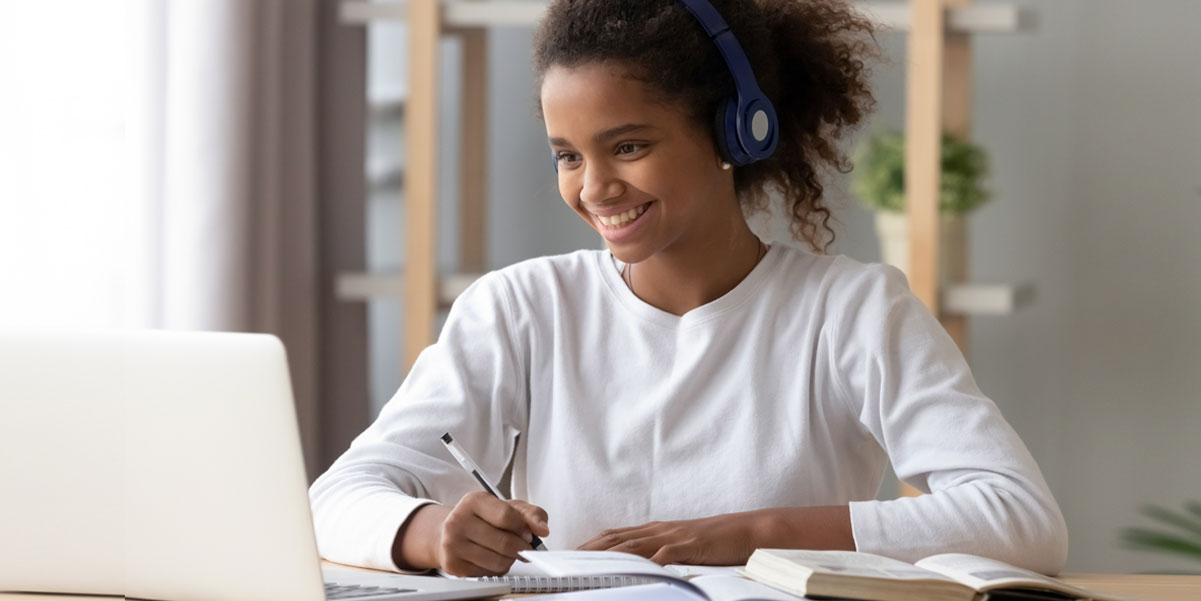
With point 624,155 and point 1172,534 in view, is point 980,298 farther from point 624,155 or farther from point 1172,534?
point 624,155

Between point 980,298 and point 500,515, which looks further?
point 980,298

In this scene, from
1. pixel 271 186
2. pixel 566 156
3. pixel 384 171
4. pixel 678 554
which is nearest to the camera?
pixel 678 554

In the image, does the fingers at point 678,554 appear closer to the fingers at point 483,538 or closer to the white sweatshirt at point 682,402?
the fingers at point 483,538

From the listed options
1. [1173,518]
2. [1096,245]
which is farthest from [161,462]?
[1096,245]

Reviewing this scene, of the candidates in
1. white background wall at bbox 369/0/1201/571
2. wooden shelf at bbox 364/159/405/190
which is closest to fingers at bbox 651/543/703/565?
white background wall at bbox 369/0/1201/571

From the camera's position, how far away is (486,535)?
3.12 ft

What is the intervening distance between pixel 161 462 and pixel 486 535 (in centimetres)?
26

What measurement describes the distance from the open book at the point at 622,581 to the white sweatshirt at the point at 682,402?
0.27 meters

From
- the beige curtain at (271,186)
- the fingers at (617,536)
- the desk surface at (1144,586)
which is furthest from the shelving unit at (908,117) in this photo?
the fingers at (617,536)

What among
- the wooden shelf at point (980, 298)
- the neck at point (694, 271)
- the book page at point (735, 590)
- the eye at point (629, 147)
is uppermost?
the eye at point (629, 147)

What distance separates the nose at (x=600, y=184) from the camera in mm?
1242

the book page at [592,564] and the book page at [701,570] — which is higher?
the book page at [592,564]

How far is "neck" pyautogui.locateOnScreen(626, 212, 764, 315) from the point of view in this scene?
1.35m

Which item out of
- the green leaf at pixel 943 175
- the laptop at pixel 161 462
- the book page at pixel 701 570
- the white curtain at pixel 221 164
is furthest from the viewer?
the green leaf at pixel 943 175
